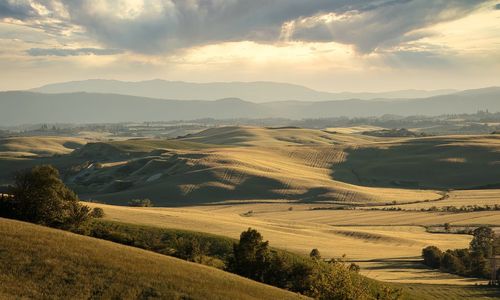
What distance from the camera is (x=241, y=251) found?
130 ft

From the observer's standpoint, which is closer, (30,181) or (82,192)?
(30,181)

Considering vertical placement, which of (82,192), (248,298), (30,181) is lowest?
(82,192)

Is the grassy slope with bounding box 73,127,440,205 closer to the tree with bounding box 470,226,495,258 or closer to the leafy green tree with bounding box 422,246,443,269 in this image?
the tree with bounding box 470,226,495,258

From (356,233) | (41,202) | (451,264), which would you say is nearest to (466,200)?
(356,233)

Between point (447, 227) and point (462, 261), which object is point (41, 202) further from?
point (447, 227)

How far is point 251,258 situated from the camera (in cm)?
3944

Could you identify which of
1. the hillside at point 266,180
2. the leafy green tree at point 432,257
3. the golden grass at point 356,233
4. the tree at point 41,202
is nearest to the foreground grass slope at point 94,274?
the tree at point 41,202

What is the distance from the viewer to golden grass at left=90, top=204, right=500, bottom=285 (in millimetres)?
62884

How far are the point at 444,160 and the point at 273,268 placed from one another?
169984 millimetres

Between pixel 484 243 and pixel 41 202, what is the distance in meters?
57.0

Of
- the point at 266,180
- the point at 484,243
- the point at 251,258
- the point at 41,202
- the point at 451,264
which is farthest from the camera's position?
the point at 266,180

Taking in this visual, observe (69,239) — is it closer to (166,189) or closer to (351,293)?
(351,293)

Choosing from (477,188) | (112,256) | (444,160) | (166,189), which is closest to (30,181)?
(112,256)

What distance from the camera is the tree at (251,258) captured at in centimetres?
3922
